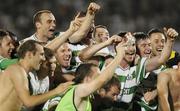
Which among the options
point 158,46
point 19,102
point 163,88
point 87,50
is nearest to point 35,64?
point 19,102

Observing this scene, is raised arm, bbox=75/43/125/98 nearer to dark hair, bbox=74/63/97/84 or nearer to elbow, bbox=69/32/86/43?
dark hair, bbox=74/63/97/84

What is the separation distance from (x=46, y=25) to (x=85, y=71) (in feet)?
5.13

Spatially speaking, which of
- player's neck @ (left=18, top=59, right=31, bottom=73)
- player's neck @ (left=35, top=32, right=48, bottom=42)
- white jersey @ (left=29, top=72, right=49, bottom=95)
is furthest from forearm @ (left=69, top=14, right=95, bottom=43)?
player's neck @ (left=18, top=59, right=31, bottom=73)

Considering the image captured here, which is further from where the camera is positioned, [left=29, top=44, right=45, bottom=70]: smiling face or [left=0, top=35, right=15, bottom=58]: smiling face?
[left=0, top=35, right=15, bottom=58]: smiling face

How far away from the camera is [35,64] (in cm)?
638

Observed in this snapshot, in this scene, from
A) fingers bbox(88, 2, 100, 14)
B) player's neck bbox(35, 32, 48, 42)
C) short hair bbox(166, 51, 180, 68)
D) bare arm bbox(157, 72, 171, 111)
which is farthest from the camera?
short hair bbox(166, 51, 180, 68)

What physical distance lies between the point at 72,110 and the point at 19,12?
25.0ft

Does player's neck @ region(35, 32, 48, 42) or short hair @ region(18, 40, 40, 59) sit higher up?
short hair @ region(18, 40, 40, 59)

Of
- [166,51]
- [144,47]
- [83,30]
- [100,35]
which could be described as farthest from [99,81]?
[100,35]

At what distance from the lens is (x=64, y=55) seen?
729 centimetres

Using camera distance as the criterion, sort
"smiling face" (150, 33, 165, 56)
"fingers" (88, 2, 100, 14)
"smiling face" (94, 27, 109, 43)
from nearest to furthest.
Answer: "fingers" (88, 2, 100, 14)
"smiling face" (150, 33, 165, 56)
"smiling face" (94, 27, 109, 43)

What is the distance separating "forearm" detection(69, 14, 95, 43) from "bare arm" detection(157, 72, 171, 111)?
98cm

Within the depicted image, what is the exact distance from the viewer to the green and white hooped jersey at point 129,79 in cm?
741

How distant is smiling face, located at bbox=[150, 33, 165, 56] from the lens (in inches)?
313
